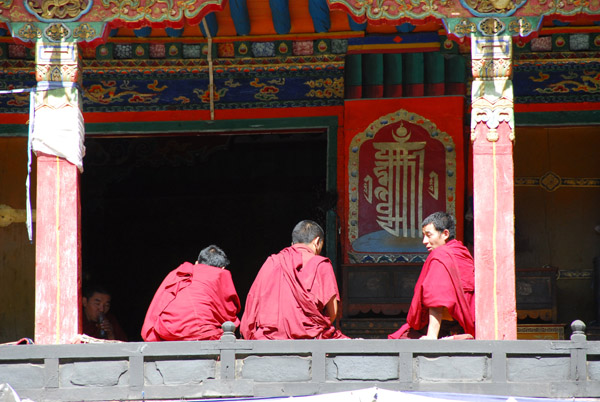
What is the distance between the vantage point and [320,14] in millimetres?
8789

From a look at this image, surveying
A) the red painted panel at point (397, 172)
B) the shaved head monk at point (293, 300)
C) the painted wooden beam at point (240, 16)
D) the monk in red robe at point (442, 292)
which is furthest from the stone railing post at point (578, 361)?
the painted wooden beam at point (240, 16)

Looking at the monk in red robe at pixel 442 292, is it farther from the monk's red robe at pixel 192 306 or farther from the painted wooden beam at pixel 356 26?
the painted wooden beam at pixel 356 26

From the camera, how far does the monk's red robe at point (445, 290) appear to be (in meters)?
7.27

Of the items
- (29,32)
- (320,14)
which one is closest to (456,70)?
(320,14)

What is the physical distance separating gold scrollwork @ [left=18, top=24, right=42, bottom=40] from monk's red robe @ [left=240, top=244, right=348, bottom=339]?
2262 millimetres

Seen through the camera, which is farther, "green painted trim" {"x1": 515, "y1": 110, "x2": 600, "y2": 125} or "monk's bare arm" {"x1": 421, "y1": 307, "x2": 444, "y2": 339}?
"green painted trim" {"x1": 515, "y1": 110, "x2": 600, "y2": 125}

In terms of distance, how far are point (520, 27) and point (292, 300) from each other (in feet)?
7.99

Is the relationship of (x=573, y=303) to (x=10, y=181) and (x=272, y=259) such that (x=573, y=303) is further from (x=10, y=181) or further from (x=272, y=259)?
(x=10, y=181)

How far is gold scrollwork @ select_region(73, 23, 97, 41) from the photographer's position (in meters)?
7.86

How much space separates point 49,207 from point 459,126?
3716mm

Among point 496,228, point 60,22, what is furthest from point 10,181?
point 496,228

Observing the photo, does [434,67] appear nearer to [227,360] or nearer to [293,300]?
[293,300]

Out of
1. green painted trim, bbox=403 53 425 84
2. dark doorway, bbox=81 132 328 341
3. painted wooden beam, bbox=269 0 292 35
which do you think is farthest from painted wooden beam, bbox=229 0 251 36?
dark doorway, bbox=81 132 328 341

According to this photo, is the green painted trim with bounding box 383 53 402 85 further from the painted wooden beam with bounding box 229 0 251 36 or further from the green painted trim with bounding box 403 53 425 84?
the painted wooden beam with bounding box 229 0 251 36
